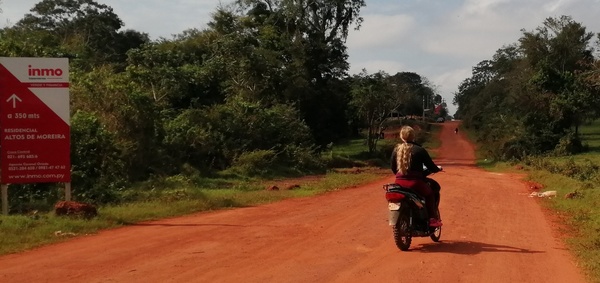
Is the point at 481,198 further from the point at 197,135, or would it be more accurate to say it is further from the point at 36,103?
the point at 197,135

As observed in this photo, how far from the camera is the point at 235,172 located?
87.1ft

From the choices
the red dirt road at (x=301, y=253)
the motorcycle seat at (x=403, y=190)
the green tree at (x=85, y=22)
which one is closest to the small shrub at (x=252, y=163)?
the red dirt road at (x=301, y=253)

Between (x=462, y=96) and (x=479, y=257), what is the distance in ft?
363

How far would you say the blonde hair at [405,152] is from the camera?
877 cm

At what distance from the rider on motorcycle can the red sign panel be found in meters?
7.12

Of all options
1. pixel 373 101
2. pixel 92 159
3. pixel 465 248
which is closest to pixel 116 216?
pixel 92 159

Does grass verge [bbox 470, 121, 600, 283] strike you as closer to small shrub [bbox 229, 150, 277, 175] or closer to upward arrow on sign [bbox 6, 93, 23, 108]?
upward arrow on sign [bbox 6, 93, 23, 108]

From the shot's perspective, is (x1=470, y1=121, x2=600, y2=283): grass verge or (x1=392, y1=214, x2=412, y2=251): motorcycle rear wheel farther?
(x1=470, y1=121, x2=600, y2=283): grass verge

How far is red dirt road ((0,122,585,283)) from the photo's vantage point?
23.1 ft

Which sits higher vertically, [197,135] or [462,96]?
[462,96]

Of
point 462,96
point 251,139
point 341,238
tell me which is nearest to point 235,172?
point 251,139

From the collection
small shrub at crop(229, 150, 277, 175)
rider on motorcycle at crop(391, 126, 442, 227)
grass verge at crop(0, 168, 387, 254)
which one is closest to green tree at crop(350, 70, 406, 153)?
small shrub at crop(229, 150, 277, 175)

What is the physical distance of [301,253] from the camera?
8.33 meters

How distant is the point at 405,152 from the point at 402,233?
1169mm
